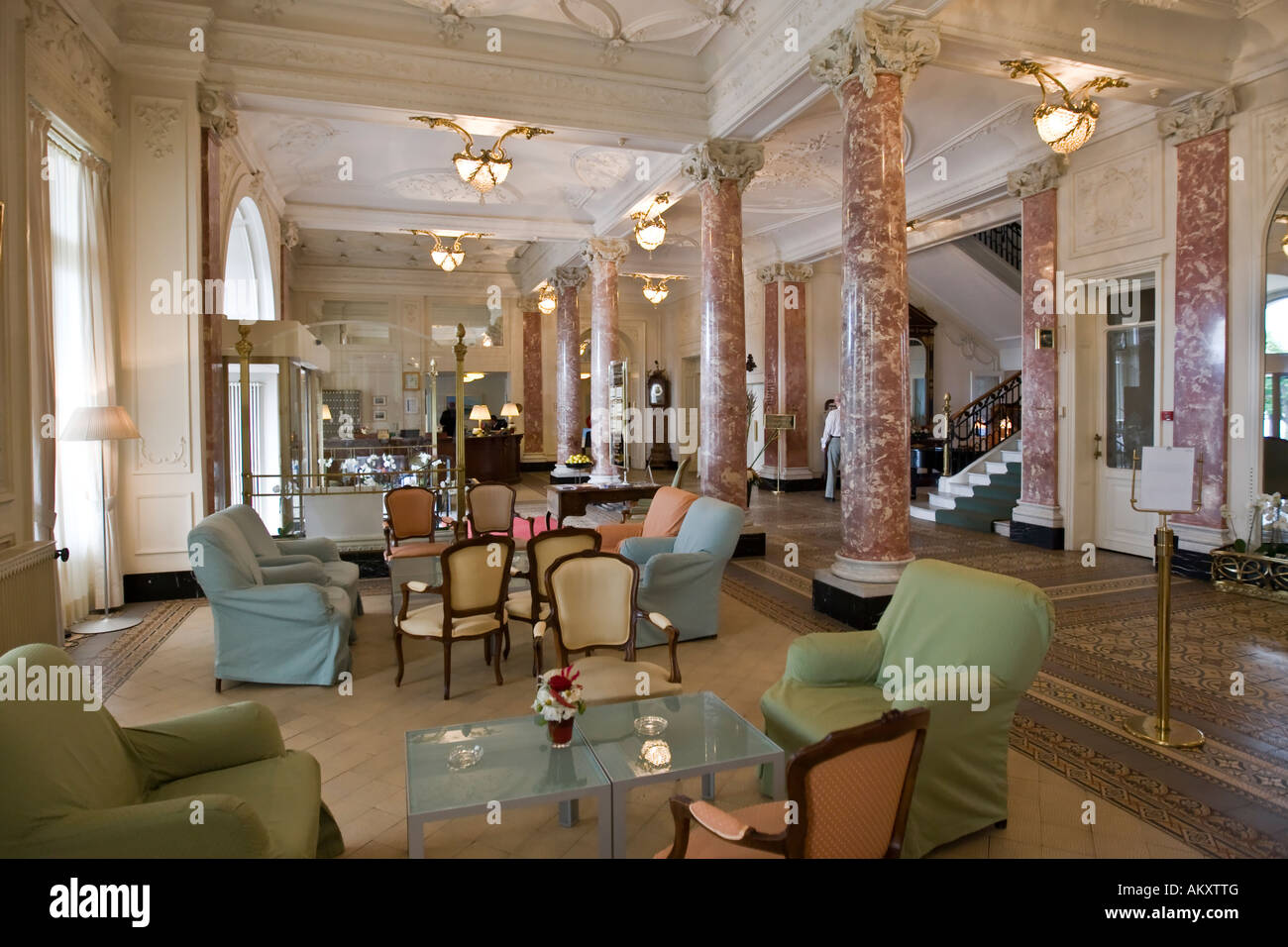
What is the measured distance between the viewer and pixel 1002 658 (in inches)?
115

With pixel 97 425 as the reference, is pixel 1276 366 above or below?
above

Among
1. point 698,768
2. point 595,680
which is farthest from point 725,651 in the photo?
point 698,768

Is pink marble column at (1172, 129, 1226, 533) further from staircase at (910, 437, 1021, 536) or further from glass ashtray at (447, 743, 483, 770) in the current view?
glass ashtray at (447, 743, 483, 770)

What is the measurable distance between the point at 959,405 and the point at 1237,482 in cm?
1066

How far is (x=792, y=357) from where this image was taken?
49.5 feet

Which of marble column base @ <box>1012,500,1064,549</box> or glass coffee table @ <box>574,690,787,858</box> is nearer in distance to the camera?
glass coffee table @ <box>574,690,787,858</box>

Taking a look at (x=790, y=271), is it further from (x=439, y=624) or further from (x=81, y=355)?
(x=439, y=624)

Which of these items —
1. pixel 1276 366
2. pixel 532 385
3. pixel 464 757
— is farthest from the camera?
pixel 532 385

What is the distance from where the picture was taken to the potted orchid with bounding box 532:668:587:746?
2.79 meters

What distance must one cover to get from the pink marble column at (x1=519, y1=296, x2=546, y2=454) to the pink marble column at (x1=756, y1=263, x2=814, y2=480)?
6.76m

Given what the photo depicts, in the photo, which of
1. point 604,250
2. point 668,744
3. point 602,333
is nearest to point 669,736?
point 668,744

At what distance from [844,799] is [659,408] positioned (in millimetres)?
19042

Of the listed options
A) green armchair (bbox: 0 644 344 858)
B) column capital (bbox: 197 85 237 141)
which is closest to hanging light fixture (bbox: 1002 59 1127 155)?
column capital (bbox: 197 85 237 141)

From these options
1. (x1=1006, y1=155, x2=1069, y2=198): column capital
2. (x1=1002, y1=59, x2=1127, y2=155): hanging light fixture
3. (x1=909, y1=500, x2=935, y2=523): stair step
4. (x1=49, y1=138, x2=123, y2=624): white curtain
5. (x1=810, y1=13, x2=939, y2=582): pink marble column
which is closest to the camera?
(x1=810, y1=13, x2=939, y2=582): pink marble column
